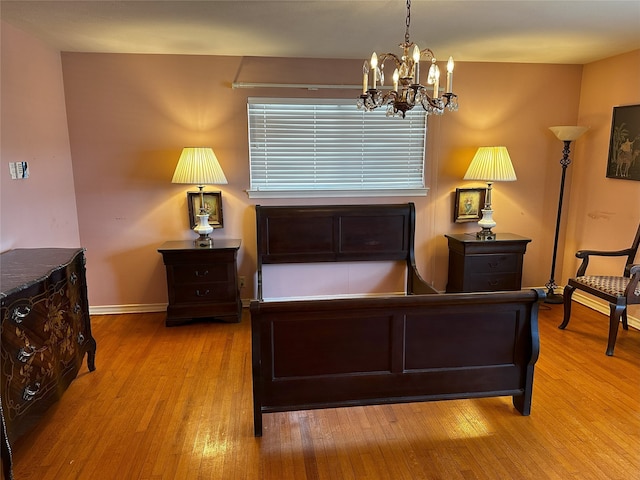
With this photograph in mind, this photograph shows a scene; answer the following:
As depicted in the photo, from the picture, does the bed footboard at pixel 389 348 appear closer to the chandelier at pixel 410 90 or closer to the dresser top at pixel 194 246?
the chandelier at pixel 410 90

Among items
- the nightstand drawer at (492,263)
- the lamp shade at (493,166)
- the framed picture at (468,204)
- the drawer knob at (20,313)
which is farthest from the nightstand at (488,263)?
the drawer knob at (20,313)

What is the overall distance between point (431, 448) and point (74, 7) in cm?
319

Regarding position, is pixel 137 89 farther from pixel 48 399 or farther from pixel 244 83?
pixel 48 399

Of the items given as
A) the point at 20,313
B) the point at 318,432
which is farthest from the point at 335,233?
the point at 20,313

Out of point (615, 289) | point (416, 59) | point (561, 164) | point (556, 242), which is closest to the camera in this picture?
point (416, 59)

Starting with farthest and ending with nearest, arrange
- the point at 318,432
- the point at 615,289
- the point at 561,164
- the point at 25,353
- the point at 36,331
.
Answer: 1. the point at 561,164
2. the point at 615,289
3. the point at 318,432
4. the point at 36,331
5. the point at 25,353

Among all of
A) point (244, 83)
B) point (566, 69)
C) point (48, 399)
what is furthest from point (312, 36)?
point (48, 399)

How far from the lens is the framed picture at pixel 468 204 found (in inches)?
163

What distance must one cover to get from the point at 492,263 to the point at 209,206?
267cm

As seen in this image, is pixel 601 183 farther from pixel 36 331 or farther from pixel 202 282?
pixel 36 331

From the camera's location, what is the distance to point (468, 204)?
418 cm

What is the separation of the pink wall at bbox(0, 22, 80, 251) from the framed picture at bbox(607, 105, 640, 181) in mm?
4748

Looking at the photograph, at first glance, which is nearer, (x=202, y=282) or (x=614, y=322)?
(x=614, y=322)

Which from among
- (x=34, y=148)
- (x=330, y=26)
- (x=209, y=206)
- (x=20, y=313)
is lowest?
(x=20, y=313)
